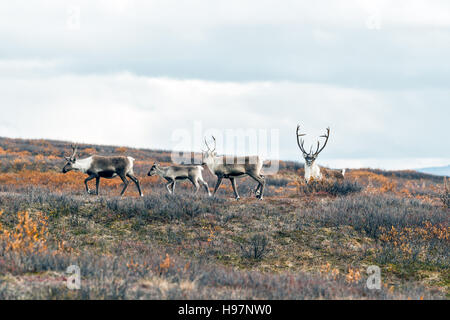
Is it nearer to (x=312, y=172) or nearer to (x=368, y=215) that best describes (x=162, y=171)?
(x=312, y=172)

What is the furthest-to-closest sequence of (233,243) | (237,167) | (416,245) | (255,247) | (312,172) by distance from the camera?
(312,172) → (237,167) → (416,245) → (233,243) → (255,247)

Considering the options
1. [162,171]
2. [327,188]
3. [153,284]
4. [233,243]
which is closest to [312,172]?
[327,188]

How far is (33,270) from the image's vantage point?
292 inches

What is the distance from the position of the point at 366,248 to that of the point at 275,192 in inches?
410

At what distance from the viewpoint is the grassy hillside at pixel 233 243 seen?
7.44 metres

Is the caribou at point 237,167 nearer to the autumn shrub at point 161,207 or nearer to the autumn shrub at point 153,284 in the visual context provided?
the autumn shrub at point 161,207

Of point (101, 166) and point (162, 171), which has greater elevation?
point (101, 166)

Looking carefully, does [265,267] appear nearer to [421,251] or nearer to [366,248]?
[366,248]

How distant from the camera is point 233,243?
38.7ft

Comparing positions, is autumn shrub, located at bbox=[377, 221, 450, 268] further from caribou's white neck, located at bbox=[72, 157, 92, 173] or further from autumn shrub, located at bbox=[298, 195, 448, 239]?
caribou's white neck, located at bbox=[72, 157, 92, 173]

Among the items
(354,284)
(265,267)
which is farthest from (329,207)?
(354,284)

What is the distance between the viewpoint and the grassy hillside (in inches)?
293

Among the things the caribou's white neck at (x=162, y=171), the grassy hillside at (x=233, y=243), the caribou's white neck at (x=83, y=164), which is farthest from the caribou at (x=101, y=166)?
the caribou's white neck at (x=162, y=171)

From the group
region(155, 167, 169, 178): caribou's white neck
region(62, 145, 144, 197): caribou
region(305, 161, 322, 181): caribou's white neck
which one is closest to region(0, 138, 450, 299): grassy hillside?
region(62, 145, 144, 197): caribou
